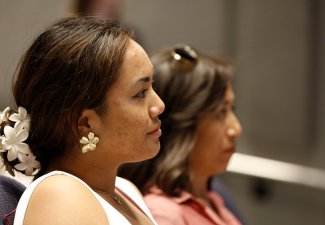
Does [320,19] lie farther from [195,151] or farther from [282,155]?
[195,151]

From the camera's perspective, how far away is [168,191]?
255cm

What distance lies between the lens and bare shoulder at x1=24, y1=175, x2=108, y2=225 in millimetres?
1620

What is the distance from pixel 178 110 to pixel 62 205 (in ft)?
3.43

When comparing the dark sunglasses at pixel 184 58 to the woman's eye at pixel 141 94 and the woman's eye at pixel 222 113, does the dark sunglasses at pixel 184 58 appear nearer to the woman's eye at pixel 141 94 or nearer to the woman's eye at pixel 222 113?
the woman's eye at pixel 222 113

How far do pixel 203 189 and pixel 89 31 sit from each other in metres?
1.08

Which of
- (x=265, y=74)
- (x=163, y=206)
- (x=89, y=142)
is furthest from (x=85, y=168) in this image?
(x=265, y=74)

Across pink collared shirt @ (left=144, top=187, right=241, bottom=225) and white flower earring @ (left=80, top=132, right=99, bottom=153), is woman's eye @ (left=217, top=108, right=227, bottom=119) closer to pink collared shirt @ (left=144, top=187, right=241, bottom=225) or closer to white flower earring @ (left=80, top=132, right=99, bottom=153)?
pink collared shirt @ (left=144, top=187, right=241, bottom=225)

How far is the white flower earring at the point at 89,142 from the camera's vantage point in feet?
5.83

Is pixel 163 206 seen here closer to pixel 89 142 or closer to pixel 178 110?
pixel 178 110

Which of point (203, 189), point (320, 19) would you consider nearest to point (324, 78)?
point (320, 19)

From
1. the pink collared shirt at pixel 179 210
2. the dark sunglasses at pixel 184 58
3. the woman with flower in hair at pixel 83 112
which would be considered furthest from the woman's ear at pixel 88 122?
the dark sunglasses at pixel 184 58

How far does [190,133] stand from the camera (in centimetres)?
264

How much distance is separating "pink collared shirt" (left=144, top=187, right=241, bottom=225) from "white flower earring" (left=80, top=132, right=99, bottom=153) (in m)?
0.63

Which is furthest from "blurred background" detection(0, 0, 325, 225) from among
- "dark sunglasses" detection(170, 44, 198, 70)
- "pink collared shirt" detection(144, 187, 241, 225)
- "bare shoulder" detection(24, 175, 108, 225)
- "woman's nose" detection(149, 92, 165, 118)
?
"bare shoulder" detection(24, 175, 108, 225)
